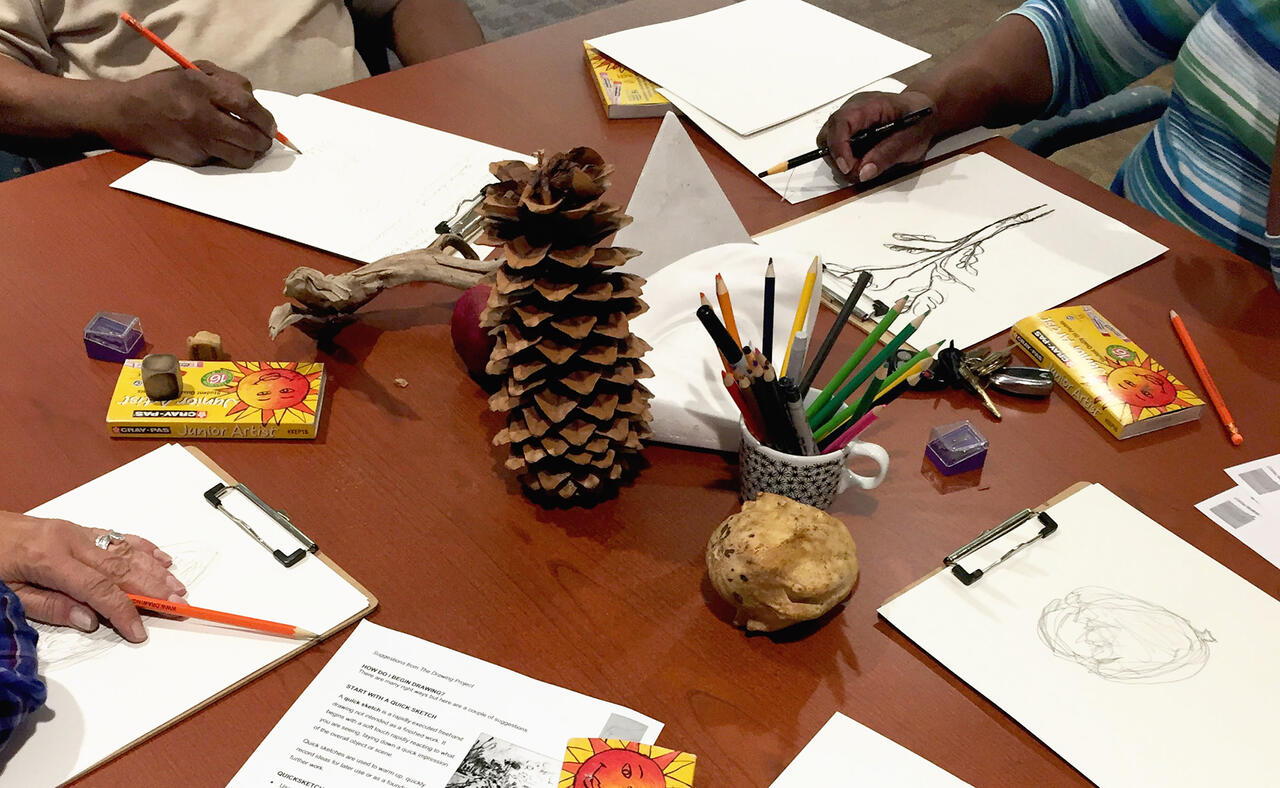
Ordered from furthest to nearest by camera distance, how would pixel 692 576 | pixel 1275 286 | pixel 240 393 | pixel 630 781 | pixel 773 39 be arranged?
pixel 773 39 < pixel 1275 286 < pixel 240 393 < pixel 692 576 < pixel 630 781

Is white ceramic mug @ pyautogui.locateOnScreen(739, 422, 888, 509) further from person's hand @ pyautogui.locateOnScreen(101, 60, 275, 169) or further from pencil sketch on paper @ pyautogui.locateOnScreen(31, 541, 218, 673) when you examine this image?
person's hand @ pyautogui.locateOnScreen(101, 60, 275, 169)

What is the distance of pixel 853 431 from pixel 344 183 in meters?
0.66

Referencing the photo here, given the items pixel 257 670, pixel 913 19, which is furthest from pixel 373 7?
pixel 913 19

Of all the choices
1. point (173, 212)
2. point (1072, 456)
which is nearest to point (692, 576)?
point (1072, 456)

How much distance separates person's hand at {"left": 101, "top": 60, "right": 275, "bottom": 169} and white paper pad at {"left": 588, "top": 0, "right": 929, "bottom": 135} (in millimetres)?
465

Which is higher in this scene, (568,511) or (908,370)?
(908,370)

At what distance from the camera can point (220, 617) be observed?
24.8 inches

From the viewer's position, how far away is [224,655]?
62 centimetres

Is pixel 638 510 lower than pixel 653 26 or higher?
lower

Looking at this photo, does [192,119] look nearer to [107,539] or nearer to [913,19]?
[107,539]

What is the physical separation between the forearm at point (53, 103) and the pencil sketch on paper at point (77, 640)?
0.66 m

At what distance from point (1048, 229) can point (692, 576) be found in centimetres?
59

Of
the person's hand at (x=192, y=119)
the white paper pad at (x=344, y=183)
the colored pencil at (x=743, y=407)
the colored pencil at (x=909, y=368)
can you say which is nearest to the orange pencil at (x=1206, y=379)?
the colored pencil at (x=909, y=368)

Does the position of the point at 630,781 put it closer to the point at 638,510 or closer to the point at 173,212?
the point at 638,510
